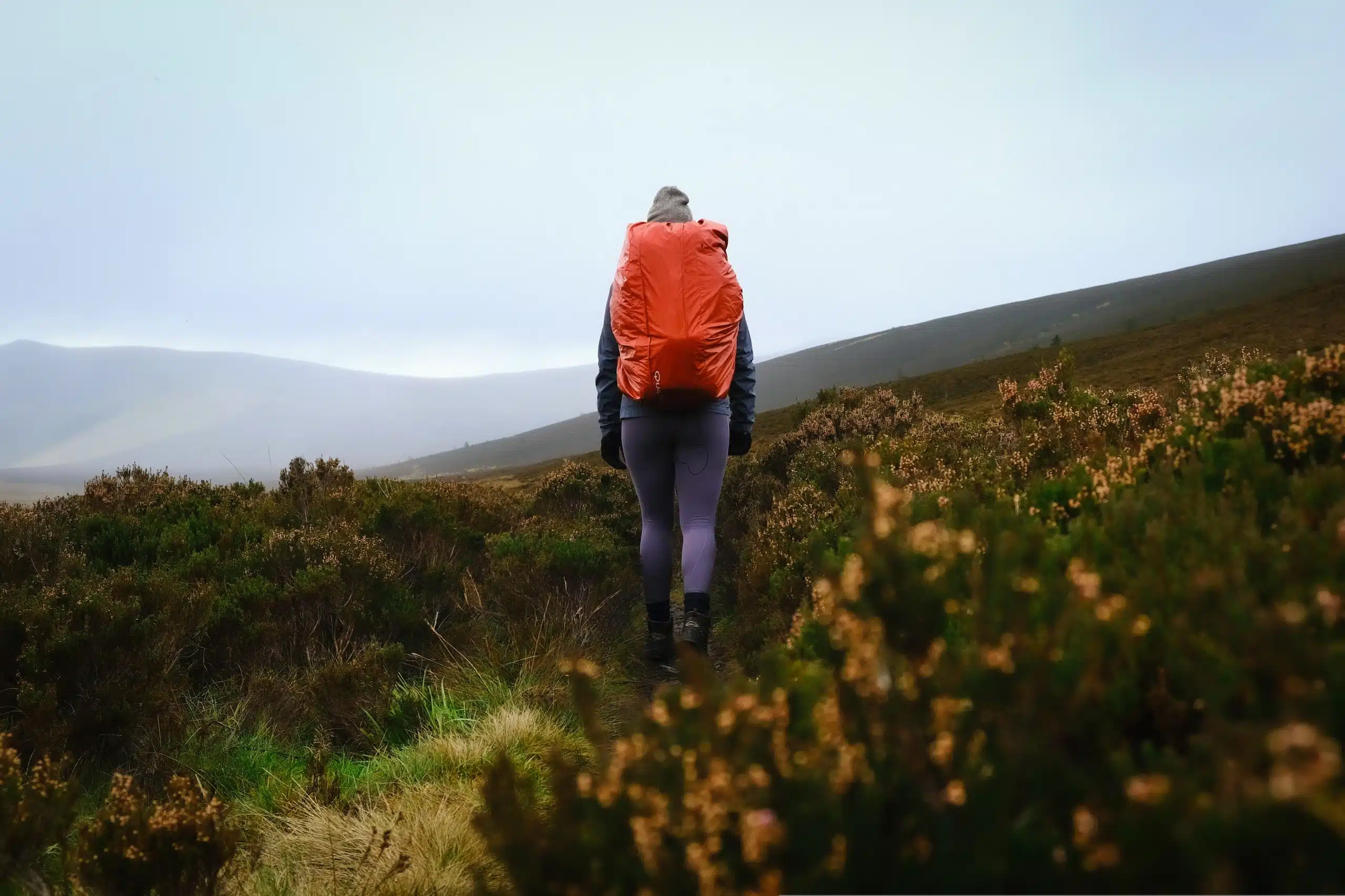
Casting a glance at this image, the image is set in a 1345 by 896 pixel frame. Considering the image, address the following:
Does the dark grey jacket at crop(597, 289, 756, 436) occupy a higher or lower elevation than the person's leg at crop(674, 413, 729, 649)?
higher

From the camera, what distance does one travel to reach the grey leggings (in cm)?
429

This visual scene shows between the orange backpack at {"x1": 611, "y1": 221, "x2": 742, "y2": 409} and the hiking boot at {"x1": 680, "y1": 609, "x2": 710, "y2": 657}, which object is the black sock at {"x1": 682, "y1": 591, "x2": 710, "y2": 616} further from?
the orange backpack at {"x1": 611, "y1": 221, "x2": 742, "y2": 409}

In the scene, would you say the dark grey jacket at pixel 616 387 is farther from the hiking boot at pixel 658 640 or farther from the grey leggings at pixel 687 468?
the hiking boot at pixel 658 640

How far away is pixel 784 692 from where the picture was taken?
4.64 ft

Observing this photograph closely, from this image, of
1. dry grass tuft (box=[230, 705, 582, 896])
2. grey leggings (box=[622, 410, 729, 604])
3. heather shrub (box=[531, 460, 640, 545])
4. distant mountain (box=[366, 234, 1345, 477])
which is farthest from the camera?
distant mountain (box=[366, 234, 1345, 477])

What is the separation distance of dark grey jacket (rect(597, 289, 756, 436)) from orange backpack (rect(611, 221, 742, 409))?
422mm

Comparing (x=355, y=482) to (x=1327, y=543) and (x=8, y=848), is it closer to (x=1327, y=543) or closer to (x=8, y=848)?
(x=8, y=848)

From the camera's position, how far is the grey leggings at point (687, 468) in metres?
4.29

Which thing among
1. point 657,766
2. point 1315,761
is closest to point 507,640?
point 657,766

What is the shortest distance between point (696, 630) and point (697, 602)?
15 centimetres

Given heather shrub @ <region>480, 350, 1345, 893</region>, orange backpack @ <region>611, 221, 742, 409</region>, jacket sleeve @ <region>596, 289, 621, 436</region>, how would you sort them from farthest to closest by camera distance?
jacket sleeve @ <region>596, 289, 621, 436</region>
orange backpack @ <region>611, 221, 742, 409</region>
heather shrub @ <region>480, 350, 1345, 893</region>

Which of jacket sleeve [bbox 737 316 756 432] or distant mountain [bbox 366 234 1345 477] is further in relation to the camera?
distant mountain [bbox 366 234 1345 477]

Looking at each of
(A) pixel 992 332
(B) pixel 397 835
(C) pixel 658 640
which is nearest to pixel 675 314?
(C) pixel 658 640

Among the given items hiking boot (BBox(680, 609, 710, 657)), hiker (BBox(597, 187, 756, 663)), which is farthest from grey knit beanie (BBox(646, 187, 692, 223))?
hiking boot (BBox(680, 609, 710, 657))
